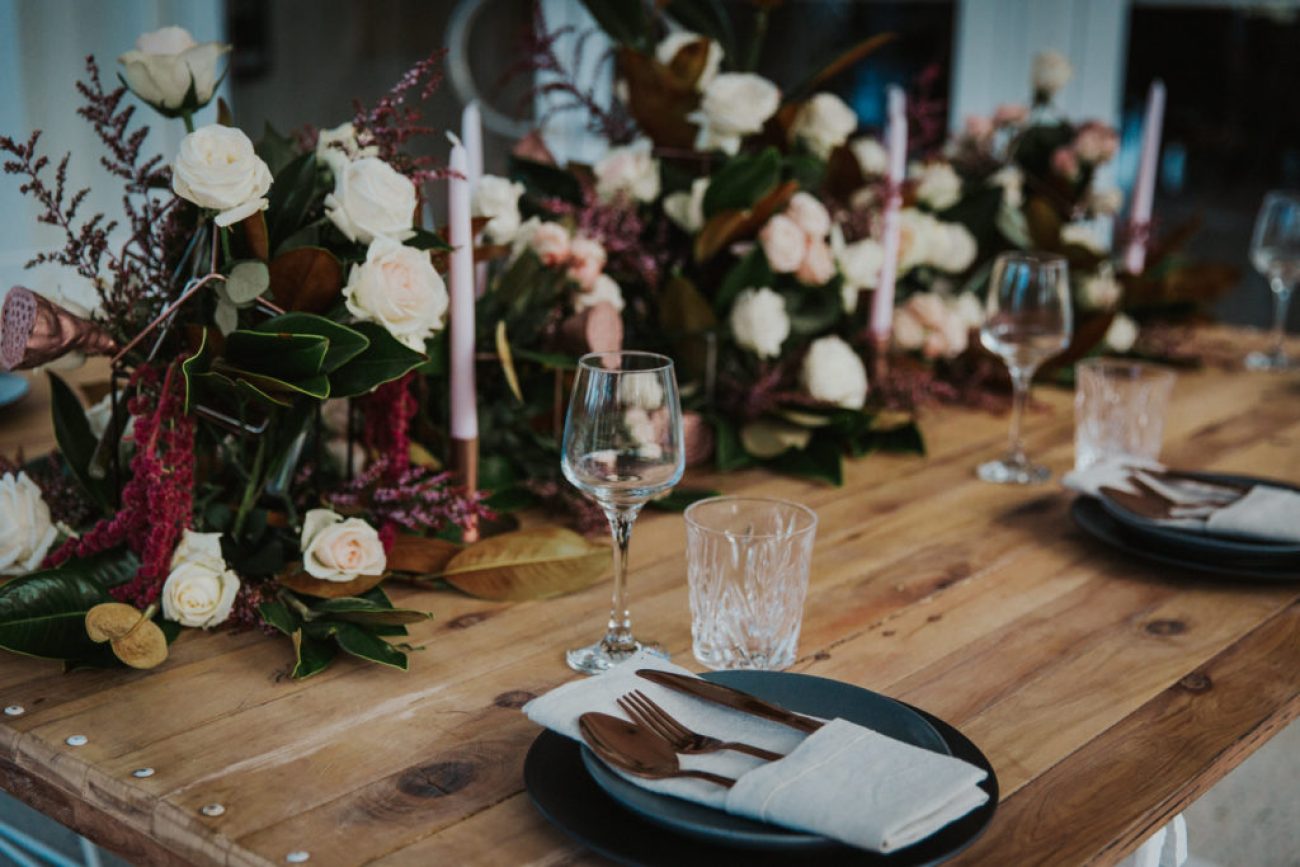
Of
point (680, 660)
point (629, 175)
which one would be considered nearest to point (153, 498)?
point (680, 660)

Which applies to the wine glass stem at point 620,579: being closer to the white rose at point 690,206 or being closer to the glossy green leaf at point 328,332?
the glossy green leaf at point 328,332

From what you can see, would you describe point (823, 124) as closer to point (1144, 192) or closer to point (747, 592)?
point (1144, 192)

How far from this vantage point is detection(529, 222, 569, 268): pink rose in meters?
1.43

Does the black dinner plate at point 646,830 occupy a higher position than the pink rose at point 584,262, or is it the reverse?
the pink rose at point 584,262

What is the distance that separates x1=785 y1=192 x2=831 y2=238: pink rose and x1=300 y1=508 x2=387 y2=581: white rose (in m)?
0.69

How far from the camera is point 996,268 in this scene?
5.14ft

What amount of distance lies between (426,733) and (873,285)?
96 centimetres

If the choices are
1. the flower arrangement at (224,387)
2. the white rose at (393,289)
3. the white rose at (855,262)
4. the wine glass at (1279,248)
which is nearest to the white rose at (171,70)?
the flower arrangement at (224,387)

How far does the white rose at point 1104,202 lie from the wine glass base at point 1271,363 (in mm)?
338

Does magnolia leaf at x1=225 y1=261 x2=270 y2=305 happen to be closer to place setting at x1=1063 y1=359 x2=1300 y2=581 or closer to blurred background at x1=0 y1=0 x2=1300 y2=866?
place setting at x1=1063 y1=359 x2=1300 y2=581

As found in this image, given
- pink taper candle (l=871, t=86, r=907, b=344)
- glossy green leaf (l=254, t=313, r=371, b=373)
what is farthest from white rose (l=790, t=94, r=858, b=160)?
glossy green leaf (l=254, t=313, r=371, b=373)

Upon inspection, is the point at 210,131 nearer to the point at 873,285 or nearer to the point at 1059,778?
the point at 1059,778

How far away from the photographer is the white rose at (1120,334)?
6.86 feet

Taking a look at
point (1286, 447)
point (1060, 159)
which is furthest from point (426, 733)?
point (1060, 159)
